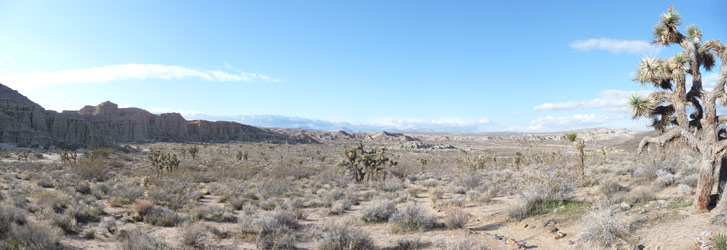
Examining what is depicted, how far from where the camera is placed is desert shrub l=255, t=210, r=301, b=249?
27.5 feet

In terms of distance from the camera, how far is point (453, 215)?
10.4 metres

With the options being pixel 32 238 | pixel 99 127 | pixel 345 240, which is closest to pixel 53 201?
pixel 32 238

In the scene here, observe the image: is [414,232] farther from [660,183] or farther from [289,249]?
[660,183]

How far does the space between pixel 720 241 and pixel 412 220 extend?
263 inches

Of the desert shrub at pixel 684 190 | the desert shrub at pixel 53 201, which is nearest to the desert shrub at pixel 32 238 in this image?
the desert shrub at pixel 53 201

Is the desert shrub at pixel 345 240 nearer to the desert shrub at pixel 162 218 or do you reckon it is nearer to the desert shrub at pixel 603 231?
the desert shrub at pixel 603 231

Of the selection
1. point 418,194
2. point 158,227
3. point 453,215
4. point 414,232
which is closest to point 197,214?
point 158,227

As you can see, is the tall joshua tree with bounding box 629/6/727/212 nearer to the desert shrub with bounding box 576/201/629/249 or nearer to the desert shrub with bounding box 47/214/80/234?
the desert shrub with bounding box 576/201/629/249

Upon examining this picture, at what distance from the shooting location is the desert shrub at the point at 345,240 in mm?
7969

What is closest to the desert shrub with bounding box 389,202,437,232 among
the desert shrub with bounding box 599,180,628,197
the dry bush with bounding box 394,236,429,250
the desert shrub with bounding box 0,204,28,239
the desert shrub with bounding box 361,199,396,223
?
the desert shrub with bounding box 361,199,396,223

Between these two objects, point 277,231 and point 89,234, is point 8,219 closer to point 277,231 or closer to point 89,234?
point 89,234

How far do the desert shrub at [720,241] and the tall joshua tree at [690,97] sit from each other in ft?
7.12

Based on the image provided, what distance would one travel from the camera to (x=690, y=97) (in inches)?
349

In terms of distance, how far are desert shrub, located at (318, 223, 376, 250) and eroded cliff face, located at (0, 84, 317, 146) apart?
183 feet
